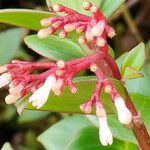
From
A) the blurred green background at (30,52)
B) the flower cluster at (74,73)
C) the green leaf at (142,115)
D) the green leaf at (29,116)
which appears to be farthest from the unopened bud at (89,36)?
the green leaf at (29,116)

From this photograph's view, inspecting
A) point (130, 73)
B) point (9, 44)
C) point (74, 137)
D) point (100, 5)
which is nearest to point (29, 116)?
point (9, 44)

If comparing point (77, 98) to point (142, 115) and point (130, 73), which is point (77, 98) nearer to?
point (130, 73)

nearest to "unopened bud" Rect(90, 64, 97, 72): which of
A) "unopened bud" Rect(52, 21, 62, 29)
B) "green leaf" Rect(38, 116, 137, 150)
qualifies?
"unopened bud" Rect(52, 21, 62, 29)

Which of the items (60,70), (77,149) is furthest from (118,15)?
(60,70)

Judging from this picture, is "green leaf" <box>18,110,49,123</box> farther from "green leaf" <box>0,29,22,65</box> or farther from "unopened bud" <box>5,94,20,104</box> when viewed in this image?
"unopened bud" <box>5,94,20,104</box>

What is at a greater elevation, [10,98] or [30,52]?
[10,98]
